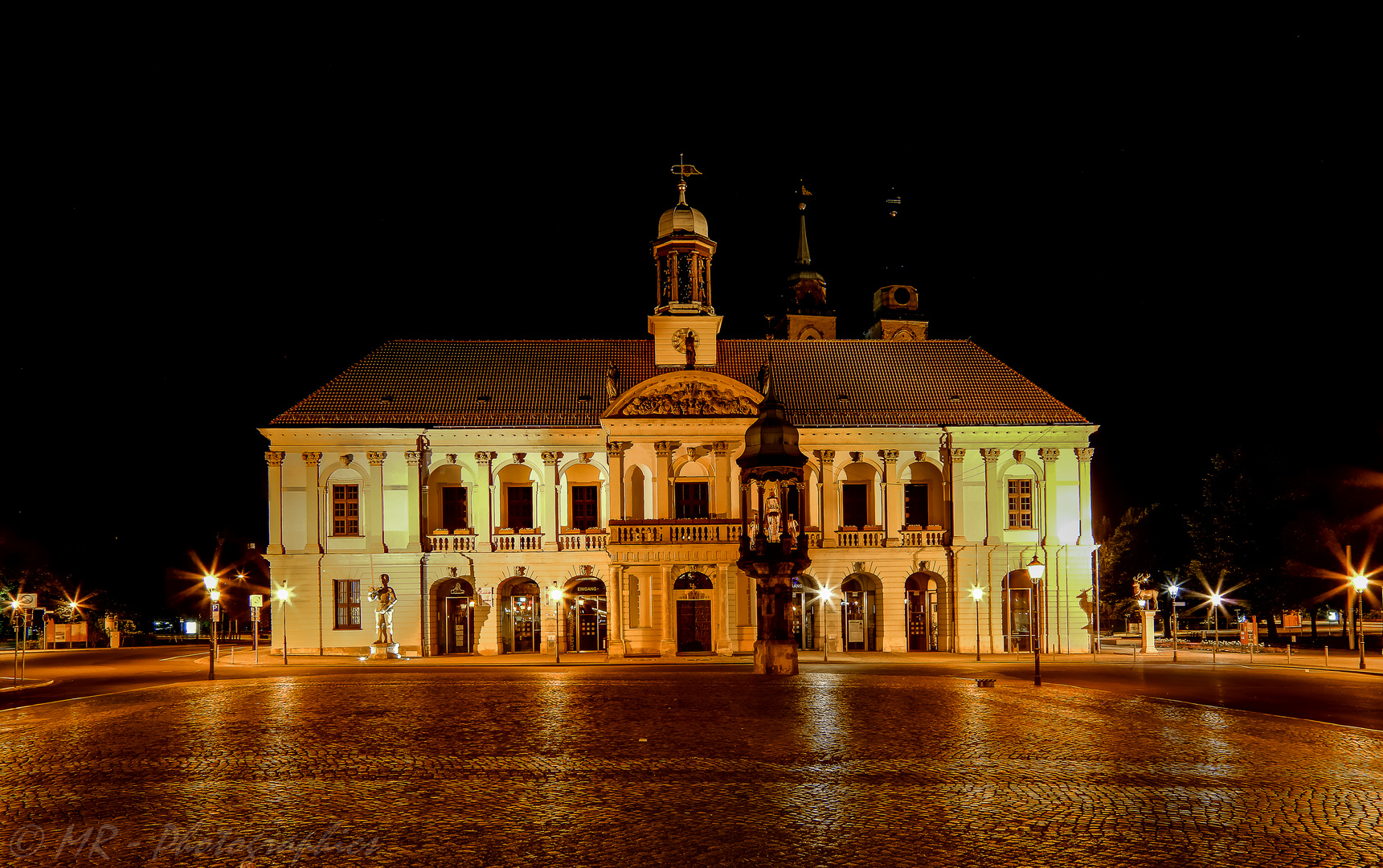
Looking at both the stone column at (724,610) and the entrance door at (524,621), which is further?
the entrance door at (524,621)

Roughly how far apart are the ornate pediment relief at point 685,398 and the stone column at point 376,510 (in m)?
10.7

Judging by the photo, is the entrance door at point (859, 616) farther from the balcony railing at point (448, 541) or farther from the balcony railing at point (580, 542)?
the balcony railing at point (448, 541)

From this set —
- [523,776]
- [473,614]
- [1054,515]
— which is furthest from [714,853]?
[1054,515]

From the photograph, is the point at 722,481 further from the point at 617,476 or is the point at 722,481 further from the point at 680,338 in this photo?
the point at 680,338

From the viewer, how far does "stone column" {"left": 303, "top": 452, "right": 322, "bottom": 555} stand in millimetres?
47594

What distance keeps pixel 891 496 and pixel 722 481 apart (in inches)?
334

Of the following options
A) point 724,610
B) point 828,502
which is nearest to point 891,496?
point 828,502

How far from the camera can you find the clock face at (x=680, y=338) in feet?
168

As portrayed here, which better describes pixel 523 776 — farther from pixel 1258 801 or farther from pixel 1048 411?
pixel 1048 411

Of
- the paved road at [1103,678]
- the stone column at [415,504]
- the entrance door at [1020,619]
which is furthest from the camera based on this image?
the entrance door at [1020,619]

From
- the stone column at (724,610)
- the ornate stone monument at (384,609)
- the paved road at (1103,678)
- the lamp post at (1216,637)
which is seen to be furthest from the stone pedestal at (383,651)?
the lamp post at (1216,637)

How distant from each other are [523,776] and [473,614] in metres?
34.4

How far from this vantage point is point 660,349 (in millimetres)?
51875

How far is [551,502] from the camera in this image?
160 ft
